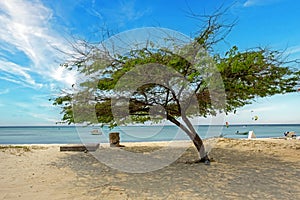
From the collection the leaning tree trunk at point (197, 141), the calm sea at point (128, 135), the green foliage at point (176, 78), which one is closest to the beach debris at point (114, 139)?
the calm sea at point (128, 135)

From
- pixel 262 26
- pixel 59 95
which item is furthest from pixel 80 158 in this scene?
pixel 262 26

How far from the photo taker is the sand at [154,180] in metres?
3.60

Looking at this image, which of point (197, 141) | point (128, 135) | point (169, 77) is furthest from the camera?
point (128, 135)

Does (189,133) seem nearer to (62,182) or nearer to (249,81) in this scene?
(249,81)

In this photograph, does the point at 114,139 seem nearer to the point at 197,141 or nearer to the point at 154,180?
the point at 197,141

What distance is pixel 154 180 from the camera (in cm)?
446

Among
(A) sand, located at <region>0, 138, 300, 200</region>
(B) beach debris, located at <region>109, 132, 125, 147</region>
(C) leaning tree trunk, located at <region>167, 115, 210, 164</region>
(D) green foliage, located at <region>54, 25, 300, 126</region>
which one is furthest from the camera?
(B) beach debris, located at <region>109, 132, 125, 147</region>

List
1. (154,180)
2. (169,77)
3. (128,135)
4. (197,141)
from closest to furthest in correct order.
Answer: (154,180), (169,77), (197,141), (128,135)

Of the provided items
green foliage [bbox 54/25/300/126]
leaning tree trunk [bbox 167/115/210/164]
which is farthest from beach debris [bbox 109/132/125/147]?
leaning tree trunk [bbox 167/115/210/164]

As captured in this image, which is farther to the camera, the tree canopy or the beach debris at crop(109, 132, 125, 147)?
the beach debris at crop(109, 132, 125, 147)

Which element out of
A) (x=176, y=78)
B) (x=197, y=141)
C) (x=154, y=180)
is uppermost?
(x=176, y=78)

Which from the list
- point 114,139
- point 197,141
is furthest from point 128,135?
point 197,141

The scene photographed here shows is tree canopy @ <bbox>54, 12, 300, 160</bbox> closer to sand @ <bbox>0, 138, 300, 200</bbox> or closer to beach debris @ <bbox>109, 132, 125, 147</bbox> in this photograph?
sand @ <bbox>0, 138, 300, 200</bbox>

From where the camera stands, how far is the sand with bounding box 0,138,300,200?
3598 mm
